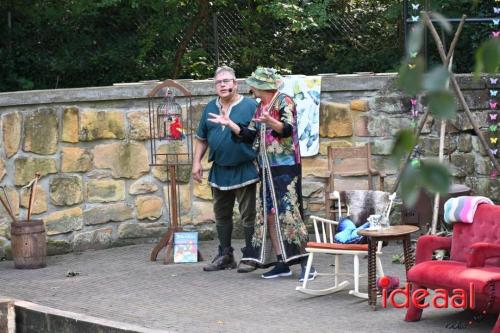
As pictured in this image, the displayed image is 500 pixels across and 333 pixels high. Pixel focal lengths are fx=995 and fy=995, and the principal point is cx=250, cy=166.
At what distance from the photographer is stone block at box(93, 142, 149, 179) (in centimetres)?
971

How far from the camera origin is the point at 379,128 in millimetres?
9688

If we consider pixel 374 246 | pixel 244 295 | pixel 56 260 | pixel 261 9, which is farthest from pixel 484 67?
pixel 261 9

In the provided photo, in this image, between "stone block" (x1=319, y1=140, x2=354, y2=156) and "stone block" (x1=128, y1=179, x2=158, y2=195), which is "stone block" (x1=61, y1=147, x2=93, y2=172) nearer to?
"stone block" (x1=128, y1=179, x2=158, y2=195)

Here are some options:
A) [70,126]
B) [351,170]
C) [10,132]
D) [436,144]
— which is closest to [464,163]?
[436,144]

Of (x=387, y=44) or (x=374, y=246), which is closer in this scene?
(x=374, y=246)

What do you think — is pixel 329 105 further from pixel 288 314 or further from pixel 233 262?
pixel 288 314

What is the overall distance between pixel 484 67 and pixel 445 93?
0.45 feet

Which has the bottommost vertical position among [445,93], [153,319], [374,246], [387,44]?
[153,319]

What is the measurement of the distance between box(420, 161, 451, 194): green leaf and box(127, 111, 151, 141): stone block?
844 centimetres

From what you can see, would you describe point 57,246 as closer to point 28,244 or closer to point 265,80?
point 28,244

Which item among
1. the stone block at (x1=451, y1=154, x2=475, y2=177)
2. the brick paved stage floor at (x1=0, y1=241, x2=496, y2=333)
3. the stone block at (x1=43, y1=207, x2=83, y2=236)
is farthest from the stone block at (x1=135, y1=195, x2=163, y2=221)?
the stone block at (x1=451, y1=154, x2=475, y2=177)

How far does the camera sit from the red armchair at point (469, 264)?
549 cm

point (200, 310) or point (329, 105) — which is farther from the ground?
point (329, 105)

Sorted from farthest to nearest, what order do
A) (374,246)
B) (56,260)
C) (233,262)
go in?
(56,260) → (233,262) → (374,246)
